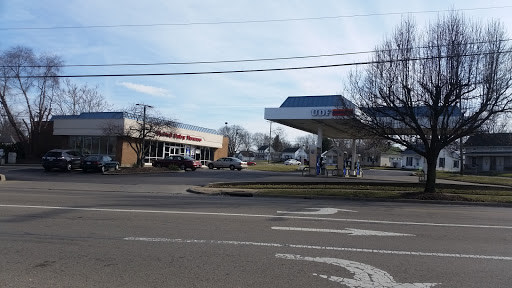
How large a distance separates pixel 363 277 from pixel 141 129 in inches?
1198

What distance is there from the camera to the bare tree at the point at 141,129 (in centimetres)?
3409

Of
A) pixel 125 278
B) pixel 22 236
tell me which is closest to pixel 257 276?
pixel 125 278

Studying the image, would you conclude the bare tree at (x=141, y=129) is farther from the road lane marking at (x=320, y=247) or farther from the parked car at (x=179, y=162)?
the road lane marking at (x=320, y=247)

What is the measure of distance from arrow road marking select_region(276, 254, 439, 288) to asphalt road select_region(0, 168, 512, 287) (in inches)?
0.6

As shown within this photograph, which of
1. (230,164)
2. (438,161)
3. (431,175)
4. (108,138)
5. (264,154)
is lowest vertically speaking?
(230,164)

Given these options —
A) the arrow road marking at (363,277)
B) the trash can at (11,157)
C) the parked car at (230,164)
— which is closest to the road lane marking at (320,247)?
the arrow road marking at (363,277)

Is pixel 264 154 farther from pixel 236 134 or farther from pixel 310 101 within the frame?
pixel 310 101

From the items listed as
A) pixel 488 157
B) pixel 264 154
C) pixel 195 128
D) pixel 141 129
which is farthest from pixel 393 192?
pixel 264 154

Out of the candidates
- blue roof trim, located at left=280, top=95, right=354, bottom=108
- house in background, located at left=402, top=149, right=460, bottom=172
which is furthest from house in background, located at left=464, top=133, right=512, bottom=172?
blue roof trim, located at left=280, top=95, right=354, bottom=108

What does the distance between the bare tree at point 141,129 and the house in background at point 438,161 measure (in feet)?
115

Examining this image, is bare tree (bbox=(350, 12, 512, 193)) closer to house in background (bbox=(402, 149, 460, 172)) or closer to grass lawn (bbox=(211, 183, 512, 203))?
grass lawn (bbox=(211, 183, 512, 203))

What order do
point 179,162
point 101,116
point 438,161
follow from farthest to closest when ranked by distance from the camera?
1. point 438,161
2. point 101,116
3. point 179,162

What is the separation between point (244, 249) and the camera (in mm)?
6988

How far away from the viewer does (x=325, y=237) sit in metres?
8.15
